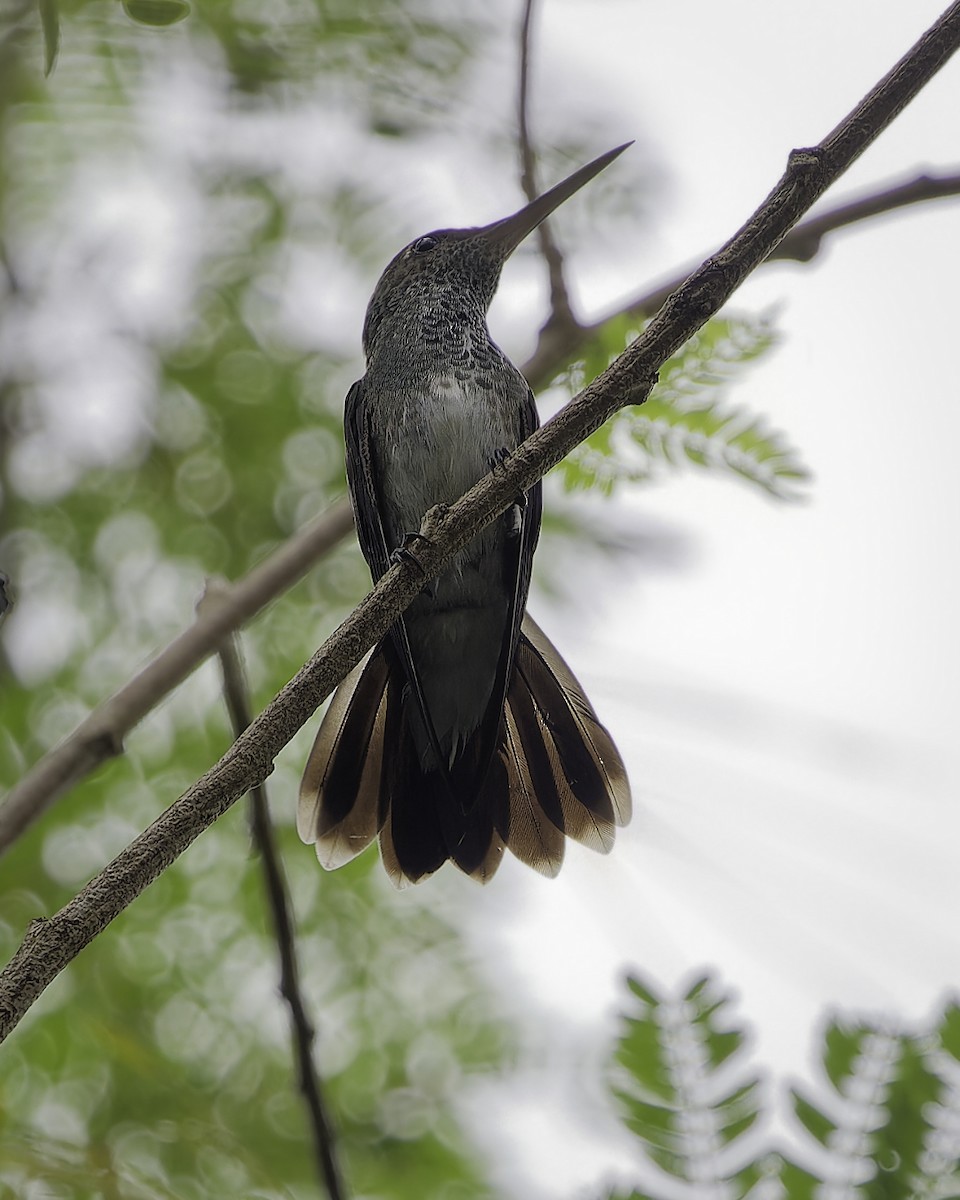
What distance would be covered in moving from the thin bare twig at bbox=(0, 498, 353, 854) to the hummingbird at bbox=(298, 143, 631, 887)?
6.8 inches

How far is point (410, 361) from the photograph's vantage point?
2932mm

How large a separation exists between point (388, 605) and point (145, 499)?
2015mm

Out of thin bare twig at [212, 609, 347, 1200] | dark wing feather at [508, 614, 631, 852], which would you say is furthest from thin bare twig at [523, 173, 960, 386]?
thin bare twig at [212, 609, 347, 1200]

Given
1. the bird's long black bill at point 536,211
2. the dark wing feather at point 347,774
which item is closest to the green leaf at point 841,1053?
the dark wing feather at point 347,774

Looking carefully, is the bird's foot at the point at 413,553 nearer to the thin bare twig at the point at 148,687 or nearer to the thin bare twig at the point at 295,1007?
the thin bare twig at the point at 295,1007

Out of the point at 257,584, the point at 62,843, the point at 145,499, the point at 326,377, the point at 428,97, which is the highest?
the point at 428,97

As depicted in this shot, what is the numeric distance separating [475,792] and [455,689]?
0.81 ft

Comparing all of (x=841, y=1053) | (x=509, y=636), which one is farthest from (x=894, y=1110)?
(x=509, y=636)

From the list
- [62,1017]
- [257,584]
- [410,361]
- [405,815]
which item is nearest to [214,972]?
[62,1017]

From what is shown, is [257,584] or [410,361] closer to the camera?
[257,584]

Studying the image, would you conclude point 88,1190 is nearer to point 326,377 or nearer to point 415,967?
point 415,967

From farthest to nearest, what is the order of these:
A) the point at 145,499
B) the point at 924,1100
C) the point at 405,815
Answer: the point at 145,499
the point at 405,815
the point at 924,1100

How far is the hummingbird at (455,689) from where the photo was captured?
8.30 feet

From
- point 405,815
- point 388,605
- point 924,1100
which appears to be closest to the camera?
point 388,605
